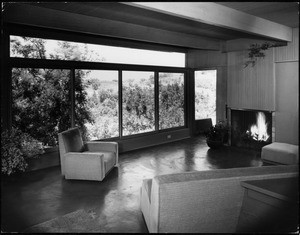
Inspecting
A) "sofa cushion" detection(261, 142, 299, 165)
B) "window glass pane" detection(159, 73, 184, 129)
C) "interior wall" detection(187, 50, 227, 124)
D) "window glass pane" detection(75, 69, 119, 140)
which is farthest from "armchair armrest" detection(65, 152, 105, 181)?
"interior wall" detection(187, 50, 227, 124)

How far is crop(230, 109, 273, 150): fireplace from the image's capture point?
672 centimetres

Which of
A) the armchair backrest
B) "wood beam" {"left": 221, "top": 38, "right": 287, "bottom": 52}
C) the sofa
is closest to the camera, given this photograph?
the sofa

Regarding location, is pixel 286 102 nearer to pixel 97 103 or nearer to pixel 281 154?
pixel 281 154

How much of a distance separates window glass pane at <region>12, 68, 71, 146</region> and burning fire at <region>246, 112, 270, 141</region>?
4354mm

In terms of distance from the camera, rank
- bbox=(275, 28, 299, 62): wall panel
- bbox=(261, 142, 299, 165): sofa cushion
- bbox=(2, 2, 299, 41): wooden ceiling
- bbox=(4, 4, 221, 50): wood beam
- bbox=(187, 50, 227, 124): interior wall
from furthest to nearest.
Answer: bbox=(187, 50, 227, 124): interior wall → bbox=(275, 28, 299, 62): wall panel → bbox=(261, 142, 299, 165): sofa cushion → bbox=(4, 4, 221, 50): wood beam → bbox=(2, 2, 299, 41): wooden ceiling

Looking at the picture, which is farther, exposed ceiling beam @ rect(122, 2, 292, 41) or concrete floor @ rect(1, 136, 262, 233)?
concrete floor @ rect(1, 136, 262, 233)

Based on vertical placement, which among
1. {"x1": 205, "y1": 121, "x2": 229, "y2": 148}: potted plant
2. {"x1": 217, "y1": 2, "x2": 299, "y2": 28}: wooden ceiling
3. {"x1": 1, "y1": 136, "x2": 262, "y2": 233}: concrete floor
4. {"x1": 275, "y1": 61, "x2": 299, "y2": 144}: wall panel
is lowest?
{"x1": 1, "y1": 136, "x2": 262, "y2": 233}: concrete floor

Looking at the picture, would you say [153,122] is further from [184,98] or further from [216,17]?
[216,17]

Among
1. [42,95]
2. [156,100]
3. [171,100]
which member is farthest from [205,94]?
[42,95]

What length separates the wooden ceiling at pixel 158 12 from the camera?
171 inches

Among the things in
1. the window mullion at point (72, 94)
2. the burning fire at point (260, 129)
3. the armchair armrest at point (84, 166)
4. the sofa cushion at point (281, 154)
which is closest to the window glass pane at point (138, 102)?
the window mullion at point (72, 94)

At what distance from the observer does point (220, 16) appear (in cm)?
388

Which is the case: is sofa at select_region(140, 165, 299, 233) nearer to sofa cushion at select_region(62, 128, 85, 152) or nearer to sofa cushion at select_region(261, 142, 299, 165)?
sofa cushion at select_region(62, 128, 85, 152)

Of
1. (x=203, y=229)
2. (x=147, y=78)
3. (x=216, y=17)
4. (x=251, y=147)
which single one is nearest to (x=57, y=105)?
→ (x=147, y=78)
